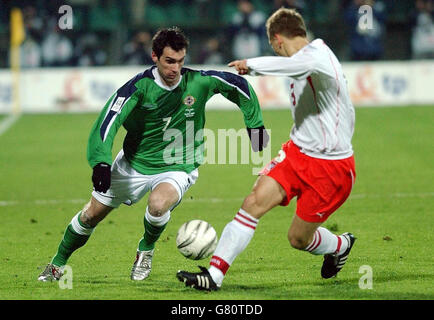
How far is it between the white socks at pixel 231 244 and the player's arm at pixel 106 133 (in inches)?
39.1

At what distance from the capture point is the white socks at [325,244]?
6.63 m

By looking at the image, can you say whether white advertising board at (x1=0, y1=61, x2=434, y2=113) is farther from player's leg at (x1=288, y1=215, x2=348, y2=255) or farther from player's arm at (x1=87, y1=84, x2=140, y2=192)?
player's leg at (x1=288, y1=215, x2=348, y2=255)

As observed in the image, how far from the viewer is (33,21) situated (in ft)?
72.8

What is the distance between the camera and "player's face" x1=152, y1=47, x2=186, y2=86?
685cm

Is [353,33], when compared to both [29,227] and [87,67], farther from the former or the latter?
[29,227]

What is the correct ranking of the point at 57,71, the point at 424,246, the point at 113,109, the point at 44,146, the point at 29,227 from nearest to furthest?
the point at 113,109 < the point at 424,246 < the point at 29,227 < the point at 44,146 < the point at 57,71

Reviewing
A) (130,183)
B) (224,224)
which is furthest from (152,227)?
(224,224)

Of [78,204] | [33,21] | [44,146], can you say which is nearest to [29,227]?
[78,204]

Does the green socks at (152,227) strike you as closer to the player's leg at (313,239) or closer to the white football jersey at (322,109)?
the player's leg at (313,239)

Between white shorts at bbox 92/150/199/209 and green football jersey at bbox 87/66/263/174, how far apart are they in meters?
0.06

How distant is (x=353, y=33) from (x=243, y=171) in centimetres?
884
